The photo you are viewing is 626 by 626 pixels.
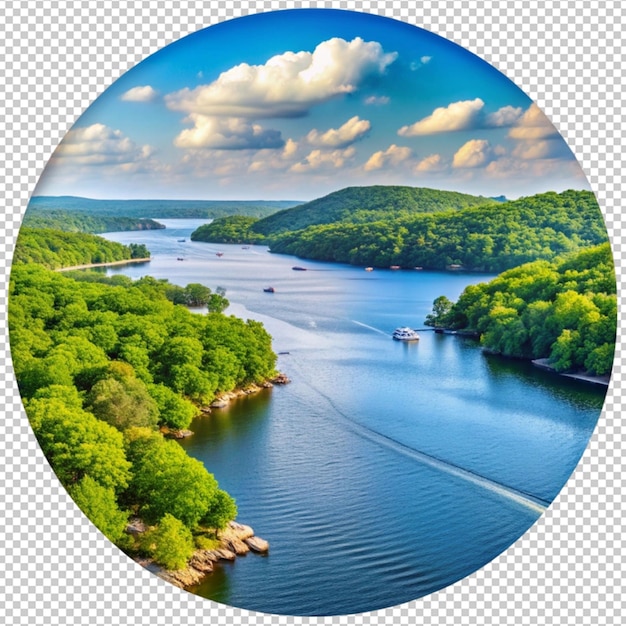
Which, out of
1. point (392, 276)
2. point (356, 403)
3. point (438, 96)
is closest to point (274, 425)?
point (356, 403)

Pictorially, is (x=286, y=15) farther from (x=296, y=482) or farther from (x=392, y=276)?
(x=296, y=482)

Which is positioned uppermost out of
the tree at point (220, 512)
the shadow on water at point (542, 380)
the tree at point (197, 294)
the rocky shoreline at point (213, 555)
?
the tree at point (197, 294)

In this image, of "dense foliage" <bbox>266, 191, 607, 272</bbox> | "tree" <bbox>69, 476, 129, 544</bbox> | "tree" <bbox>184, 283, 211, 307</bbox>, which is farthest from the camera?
"dense foliage" <bbox>266, 191, 607, 272</bbox>

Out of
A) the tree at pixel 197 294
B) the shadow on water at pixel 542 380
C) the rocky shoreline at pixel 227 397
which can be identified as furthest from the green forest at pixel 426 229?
the rocky shoreline at pixel 227 397

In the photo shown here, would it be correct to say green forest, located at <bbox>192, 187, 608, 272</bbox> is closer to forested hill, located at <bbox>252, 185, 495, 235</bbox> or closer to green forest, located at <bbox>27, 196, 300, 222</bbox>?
forested hill, located at <bbox>252, 185, 495, 235</bbox>

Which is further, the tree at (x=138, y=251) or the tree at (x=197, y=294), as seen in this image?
the tree at (x=138, y=251)

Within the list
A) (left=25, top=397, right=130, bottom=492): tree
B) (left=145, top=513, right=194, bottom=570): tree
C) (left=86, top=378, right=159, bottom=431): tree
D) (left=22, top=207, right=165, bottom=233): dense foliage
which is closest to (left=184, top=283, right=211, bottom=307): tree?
(left=22, top=207, right=165, bottom=233): dense foliage

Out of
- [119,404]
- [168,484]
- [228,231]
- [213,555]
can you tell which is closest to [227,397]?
[228,231]

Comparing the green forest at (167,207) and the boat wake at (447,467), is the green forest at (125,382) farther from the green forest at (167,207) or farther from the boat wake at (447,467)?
the boat wake at (447,467)
